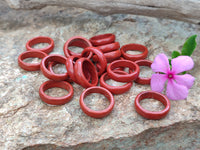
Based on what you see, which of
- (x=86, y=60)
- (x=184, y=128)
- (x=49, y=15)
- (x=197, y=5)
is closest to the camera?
(x=184, y=128)

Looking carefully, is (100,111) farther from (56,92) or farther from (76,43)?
(76,43)

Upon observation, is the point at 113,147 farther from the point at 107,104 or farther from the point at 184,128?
the point at 184,128

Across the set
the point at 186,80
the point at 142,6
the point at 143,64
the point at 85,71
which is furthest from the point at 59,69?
the point at 186,80

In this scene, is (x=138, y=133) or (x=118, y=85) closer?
(x=138, y=133)

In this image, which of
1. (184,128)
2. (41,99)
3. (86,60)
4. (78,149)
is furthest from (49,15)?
(184,128)

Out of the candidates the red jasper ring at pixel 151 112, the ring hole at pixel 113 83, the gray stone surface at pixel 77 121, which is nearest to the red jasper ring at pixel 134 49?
the gray stone surface at pixel 77 121

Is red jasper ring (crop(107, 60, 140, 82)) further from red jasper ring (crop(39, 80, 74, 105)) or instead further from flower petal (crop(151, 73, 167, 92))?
red jasper ring (crop(39, 80, 74, 105))

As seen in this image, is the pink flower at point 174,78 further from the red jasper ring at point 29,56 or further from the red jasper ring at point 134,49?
the red jasper ring at point 29,56
